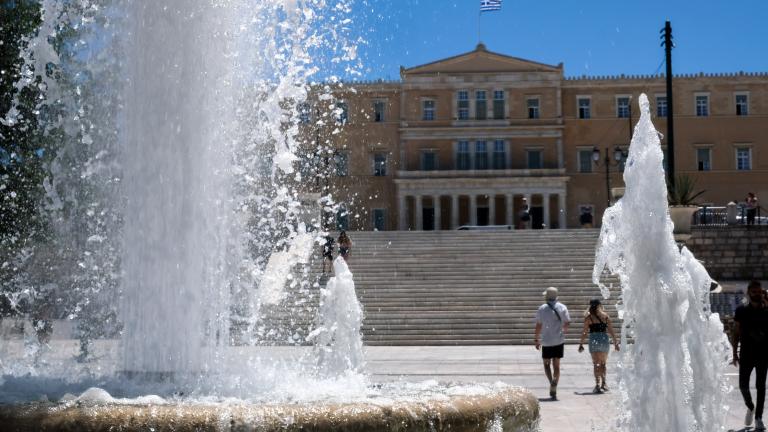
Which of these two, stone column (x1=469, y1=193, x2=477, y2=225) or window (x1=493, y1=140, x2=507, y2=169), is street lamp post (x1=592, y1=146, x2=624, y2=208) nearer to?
window (x1=493, y1=140, x2=507, y2=169)

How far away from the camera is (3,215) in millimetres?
14430

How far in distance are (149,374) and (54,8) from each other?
3.43m

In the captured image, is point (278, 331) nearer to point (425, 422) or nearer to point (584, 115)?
point (425, 422)

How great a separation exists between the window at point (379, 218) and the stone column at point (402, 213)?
2.74ft

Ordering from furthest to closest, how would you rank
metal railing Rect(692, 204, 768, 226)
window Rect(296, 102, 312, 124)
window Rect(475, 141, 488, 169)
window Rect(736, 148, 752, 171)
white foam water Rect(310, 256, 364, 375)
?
window Rect(475, 141, 488, 169) < window Rect(736, 148, 752, 171) < metal railing Rect(692, 204, 768, 226) < white foam water Rect(310, 256, 364, 375) < window Rect(296, 102, 312, 124)

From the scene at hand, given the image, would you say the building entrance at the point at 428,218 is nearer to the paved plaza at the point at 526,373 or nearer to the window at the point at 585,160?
the window at the point at 585,160

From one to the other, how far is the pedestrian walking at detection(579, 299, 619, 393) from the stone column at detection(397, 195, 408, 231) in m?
35.8

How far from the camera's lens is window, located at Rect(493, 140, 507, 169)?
4703 cm

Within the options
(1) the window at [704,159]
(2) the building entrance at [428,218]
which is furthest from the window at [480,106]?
(1) the window at [704,159]

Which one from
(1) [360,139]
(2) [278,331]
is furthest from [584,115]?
(2) [278,331]

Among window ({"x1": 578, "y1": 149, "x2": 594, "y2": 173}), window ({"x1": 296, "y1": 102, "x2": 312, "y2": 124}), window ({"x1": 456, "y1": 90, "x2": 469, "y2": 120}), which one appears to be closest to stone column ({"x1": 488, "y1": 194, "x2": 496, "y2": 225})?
window ({"x1": 456, "y1": 90, "x2": 469, "y2": 120})

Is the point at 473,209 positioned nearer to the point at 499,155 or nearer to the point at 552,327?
the point at 499,155

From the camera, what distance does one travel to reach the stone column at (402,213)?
152 feet

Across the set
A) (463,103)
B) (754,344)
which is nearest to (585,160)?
(463,103)
